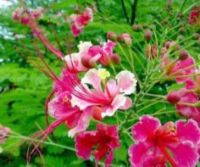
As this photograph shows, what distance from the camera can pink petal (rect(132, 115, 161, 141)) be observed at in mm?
1771

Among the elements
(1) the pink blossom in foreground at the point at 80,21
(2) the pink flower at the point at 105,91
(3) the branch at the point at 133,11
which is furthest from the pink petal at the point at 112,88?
(3) the branch at the point at 133,11

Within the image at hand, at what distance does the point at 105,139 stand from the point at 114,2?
7.84 feet

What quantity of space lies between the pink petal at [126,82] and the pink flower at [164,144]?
0.09 metres

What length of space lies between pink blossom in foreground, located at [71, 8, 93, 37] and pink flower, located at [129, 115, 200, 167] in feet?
4.81

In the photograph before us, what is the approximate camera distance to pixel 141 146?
178 centimetres

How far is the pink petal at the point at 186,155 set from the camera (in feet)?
5.71

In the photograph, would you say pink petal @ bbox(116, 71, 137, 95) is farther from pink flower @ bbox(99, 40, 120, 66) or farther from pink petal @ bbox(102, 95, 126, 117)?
pink flower @ bbox(99, 40, 120, 66)

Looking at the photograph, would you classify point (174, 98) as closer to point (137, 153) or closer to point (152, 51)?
point (137, 153)

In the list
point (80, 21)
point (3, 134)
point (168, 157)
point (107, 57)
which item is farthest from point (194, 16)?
point (168, 157)

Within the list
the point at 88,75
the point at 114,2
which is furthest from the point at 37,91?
the point at 88,75

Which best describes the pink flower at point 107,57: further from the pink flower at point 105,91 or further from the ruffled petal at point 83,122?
the ruffled petal at point 83,122

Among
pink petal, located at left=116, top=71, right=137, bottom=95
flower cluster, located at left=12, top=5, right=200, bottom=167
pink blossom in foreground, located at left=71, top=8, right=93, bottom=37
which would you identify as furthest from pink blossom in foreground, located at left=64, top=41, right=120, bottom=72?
pink blossom in foreground, located at left=71, top=8, right=93, bottom=37

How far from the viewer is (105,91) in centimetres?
185

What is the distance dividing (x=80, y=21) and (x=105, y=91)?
1.54 metres
